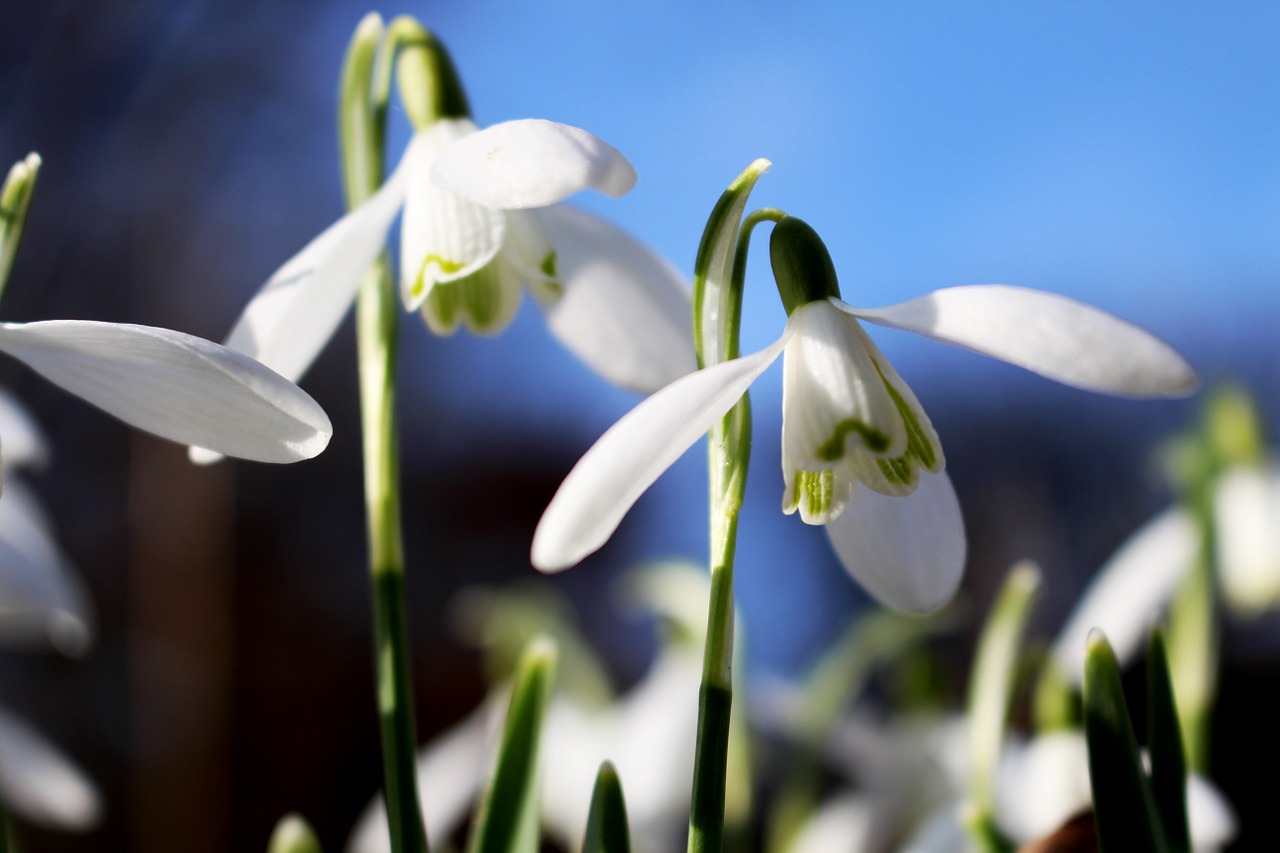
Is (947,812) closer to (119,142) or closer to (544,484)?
(544,484)

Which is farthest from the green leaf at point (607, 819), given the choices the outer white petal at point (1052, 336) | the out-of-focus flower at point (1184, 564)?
the out-of-focus flower at point (1184, 564)

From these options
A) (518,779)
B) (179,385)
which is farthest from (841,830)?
(179,385)

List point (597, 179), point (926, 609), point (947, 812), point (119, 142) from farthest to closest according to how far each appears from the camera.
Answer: point (119, 142) → point (947, 812) → point (926, 609) → point (597, 179)

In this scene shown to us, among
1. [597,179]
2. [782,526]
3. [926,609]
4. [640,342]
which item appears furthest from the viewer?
[782,526]

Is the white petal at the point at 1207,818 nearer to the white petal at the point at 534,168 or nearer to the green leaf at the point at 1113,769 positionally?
the green leaf at the point at 1113,769

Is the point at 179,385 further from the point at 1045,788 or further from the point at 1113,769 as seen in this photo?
the point at 1045,788

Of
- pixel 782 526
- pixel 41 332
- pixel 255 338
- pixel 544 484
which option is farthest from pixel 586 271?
pixel 544 484

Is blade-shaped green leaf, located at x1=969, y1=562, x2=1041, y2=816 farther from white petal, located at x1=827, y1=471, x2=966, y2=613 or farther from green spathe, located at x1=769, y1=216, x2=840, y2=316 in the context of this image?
green spathe, located at x1=769, y1=216, x2=840, y2=316
